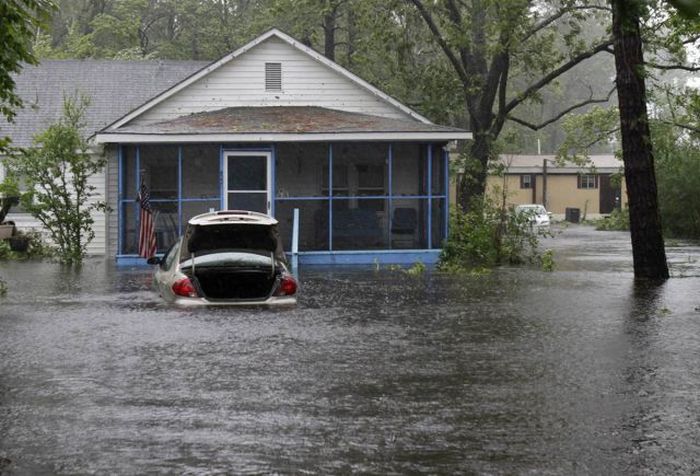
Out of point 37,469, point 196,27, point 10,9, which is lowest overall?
point 37,469

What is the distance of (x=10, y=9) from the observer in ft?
34.1

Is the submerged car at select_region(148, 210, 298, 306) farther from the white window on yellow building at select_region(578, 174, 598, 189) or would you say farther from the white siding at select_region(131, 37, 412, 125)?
the white window on yellow building at select_region(578, 174, 598, 189)

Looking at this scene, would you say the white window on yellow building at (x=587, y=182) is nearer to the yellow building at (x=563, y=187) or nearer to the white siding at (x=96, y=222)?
the yellow building at (x=563, y=187)

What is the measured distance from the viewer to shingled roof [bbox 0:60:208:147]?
30406mm

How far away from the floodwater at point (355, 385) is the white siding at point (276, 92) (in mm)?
11469

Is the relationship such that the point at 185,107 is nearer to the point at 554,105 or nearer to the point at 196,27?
the point at 196,27

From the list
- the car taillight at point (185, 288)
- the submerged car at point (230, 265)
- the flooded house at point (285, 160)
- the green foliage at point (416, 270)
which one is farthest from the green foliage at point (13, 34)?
the flooded house at point (285, 160)

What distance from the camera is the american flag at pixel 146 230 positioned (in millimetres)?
22062

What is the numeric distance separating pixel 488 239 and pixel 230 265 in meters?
11.3

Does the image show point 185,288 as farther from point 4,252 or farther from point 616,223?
point 616,223

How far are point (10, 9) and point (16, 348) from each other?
12.2ft

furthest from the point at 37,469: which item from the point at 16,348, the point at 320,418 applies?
the point at 16,348

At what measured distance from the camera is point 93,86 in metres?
32.4

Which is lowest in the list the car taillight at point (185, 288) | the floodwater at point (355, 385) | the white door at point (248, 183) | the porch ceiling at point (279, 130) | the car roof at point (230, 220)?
the floodwater at point (355, 385)
